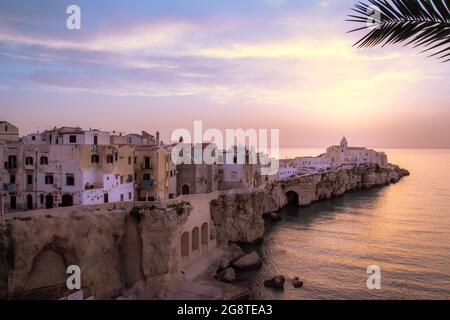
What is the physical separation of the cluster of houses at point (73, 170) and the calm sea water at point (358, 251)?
36.0 feet

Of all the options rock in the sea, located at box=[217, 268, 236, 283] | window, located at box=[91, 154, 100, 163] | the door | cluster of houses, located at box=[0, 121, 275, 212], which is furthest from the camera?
window, located at box=[91, 154, 100, 163]

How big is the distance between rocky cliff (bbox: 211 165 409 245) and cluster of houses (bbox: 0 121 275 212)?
18.6ft

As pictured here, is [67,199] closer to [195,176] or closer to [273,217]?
[195,176]

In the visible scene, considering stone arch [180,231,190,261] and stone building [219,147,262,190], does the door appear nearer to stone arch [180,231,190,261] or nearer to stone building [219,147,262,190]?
stone arch [180,231,190,261]

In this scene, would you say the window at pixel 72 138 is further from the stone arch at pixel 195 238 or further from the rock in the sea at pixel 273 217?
the rock in the sea at pixel 273 217

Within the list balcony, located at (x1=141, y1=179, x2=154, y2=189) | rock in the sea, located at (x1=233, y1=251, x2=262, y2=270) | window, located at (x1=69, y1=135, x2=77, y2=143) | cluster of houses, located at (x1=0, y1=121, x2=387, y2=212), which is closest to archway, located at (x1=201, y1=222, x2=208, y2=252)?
rock in the sea, located at (x1=233, y1=251, x2=262, y2=270)

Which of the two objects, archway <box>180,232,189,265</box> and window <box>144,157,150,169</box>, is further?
window <box>144,157,150,169</box>

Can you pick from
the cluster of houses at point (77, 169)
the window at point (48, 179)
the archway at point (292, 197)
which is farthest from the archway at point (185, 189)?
the archway at point (292, 197)

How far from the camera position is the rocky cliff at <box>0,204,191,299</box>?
60.2ft

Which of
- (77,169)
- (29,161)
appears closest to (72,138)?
(29,161)

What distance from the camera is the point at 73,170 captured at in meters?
24.7

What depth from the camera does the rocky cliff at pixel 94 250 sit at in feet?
60.2

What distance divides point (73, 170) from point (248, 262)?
Answer: 43.1 ft
